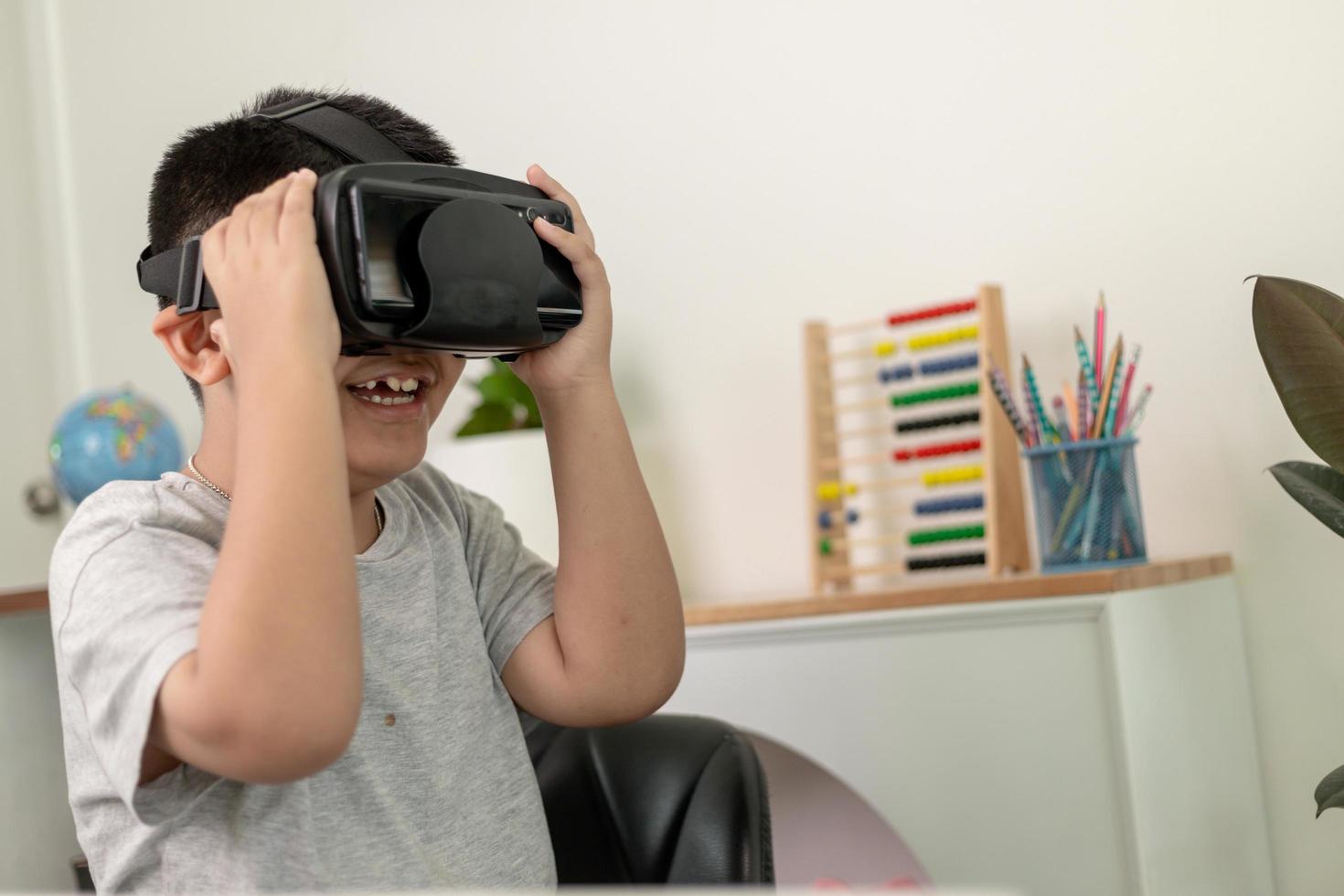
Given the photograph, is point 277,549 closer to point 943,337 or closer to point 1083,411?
point 1083,411

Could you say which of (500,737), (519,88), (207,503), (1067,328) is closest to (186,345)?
(207,503)

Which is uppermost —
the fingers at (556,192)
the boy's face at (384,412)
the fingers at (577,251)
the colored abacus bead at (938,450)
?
the fingers at (556,192)

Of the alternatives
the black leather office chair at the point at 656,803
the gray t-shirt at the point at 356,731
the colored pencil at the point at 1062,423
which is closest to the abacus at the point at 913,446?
the colored pencil at the point at 1062,423

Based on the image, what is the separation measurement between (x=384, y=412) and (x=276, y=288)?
0.15 m

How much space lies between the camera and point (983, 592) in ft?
4.24

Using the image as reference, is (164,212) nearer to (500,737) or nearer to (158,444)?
(500,737)

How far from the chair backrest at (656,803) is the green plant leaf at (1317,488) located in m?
0.63

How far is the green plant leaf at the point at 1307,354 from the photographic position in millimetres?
1180

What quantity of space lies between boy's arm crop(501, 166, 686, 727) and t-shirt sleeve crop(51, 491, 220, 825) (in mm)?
267

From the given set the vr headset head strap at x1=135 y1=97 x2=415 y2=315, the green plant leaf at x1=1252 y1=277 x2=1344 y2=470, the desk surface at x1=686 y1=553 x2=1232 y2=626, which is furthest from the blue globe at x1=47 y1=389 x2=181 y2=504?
the green plant leaf at x1=1252 y1=277 x2=1344 y2=470

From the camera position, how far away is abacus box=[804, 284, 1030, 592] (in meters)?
1.54

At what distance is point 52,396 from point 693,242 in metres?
1.29

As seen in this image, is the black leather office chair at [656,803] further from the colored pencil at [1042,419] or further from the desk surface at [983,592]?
the colored pencil at [1042,419]

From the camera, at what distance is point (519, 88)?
2018 millimetres
